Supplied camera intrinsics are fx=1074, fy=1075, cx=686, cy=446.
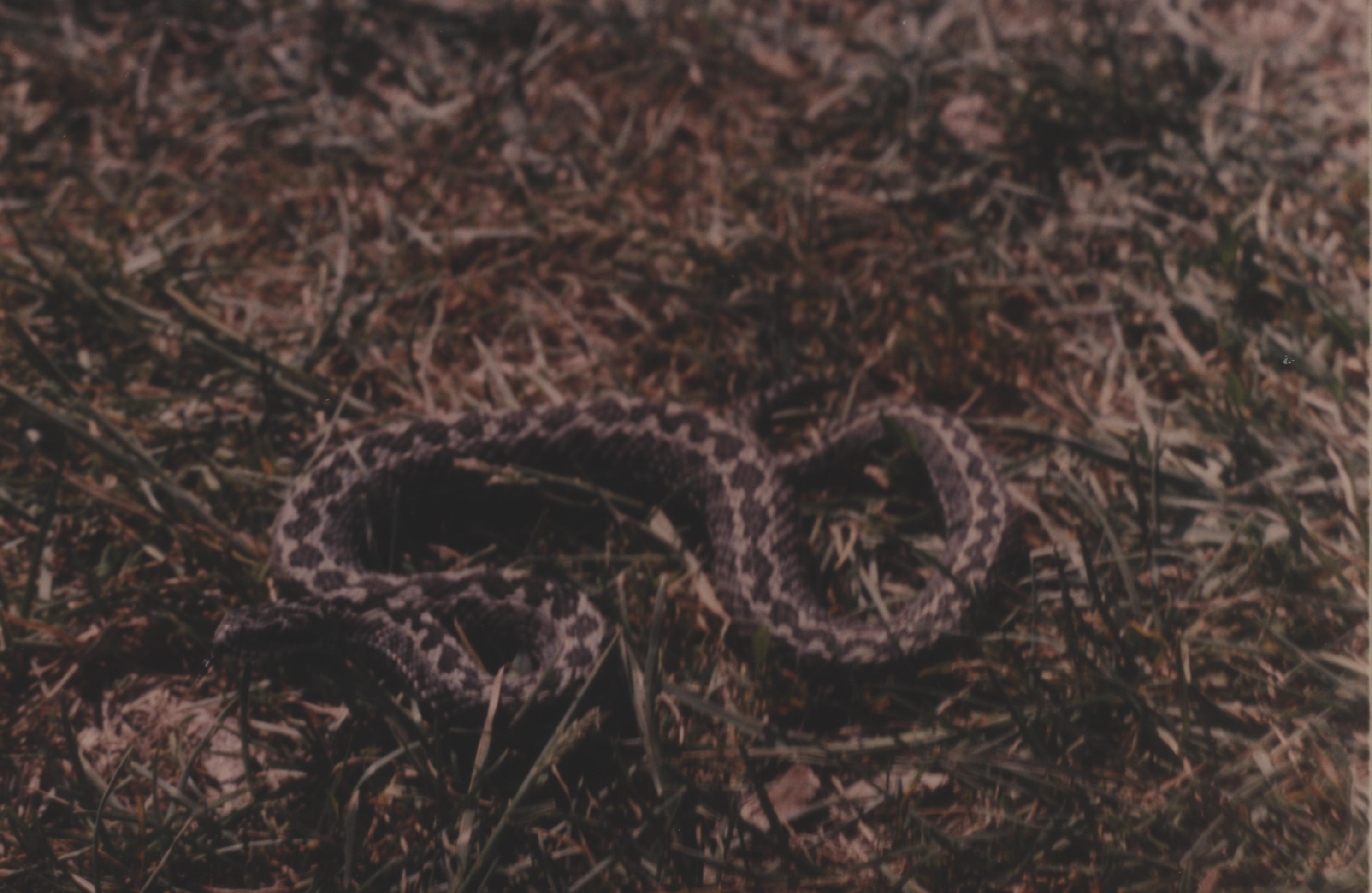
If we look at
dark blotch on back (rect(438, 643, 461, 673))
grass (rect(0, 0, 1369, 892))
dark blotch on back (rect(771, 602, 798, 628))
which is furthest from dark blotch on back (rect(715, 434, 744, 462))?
dark blotch on back (rect(438, 643, 461, 673))

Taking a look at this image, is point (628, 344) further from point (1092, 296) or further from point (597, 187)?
point (1092, 296)

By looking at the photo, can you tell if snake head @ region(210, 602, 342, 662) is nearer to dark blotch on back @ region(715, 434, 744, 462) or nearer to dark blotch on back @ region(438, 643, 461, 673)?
dark blotch on back @ region(438, 643, 461, 673)

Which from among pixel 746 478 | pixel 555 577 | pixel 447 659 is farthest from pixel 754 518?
pixel 447 659

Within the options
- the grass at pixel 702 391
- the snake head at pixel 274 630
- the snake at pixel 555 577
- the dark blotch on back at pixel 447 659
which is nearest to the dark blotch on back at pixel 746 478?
the snake at pixel 555 577

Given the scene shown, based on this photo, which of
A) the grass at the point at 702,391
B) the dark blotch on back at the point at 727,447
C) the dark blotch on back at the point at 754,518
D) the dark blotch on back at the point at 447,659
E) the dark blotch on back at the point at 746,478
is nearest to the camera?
the grass at the point at 702,391

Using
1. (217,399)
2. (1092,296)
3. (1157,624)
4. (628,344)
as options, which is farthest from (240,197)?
(1157,624)

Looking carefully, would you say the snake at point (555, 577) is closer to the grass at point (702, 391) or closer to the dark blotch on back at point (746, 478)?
the dark blotch on back at point (746, 478)
